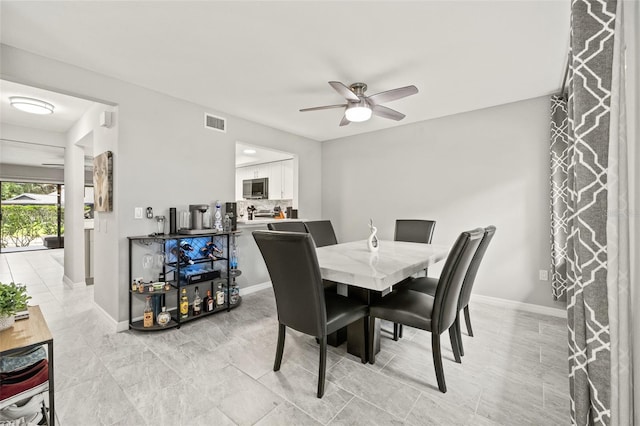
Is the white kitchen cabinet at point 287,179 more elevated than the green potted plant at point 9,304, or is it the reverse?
the white kitchen cabinet at point 287,179

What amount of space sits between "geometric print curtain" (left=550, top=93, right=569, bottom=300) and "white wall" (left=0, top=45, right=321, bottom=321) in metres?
3.67

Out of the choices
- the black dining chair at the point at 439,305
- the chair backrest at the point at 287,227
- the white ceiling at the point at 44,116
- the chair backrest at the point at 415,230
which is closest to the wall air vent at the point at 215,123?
the white ceiling at the point at 44,116

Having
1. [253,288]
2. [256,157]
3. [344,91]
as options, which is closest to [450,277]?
[344,91]

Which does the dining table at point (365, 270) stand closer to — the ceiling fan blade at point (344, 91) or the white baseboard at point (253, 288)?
the ceiling fan blade at point (344, 91)

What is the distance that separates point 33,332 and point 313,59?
2481 millimetres

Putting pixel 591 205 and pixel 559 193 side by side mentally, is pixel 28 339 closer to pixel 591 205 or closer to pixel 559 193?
pixel 591 205

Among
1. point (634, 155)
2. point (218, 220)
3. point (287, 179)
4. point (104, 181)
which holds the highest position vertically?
point (287, 179)

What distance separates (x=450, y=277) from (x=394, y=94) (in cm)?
152

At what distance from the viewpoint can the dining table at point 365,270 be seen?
5.33ft

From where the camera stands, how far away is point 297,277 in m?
1.72

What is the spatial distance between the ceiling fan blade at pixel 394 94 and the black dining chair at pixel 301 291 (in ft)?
4.88

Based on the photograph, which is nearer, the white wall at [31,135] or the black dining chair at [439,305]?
the black dining chair at [439,305]

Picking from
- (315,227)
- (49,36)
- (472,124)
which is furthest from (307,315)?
(472,124)

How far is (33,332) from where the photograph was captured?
54.1 inches
